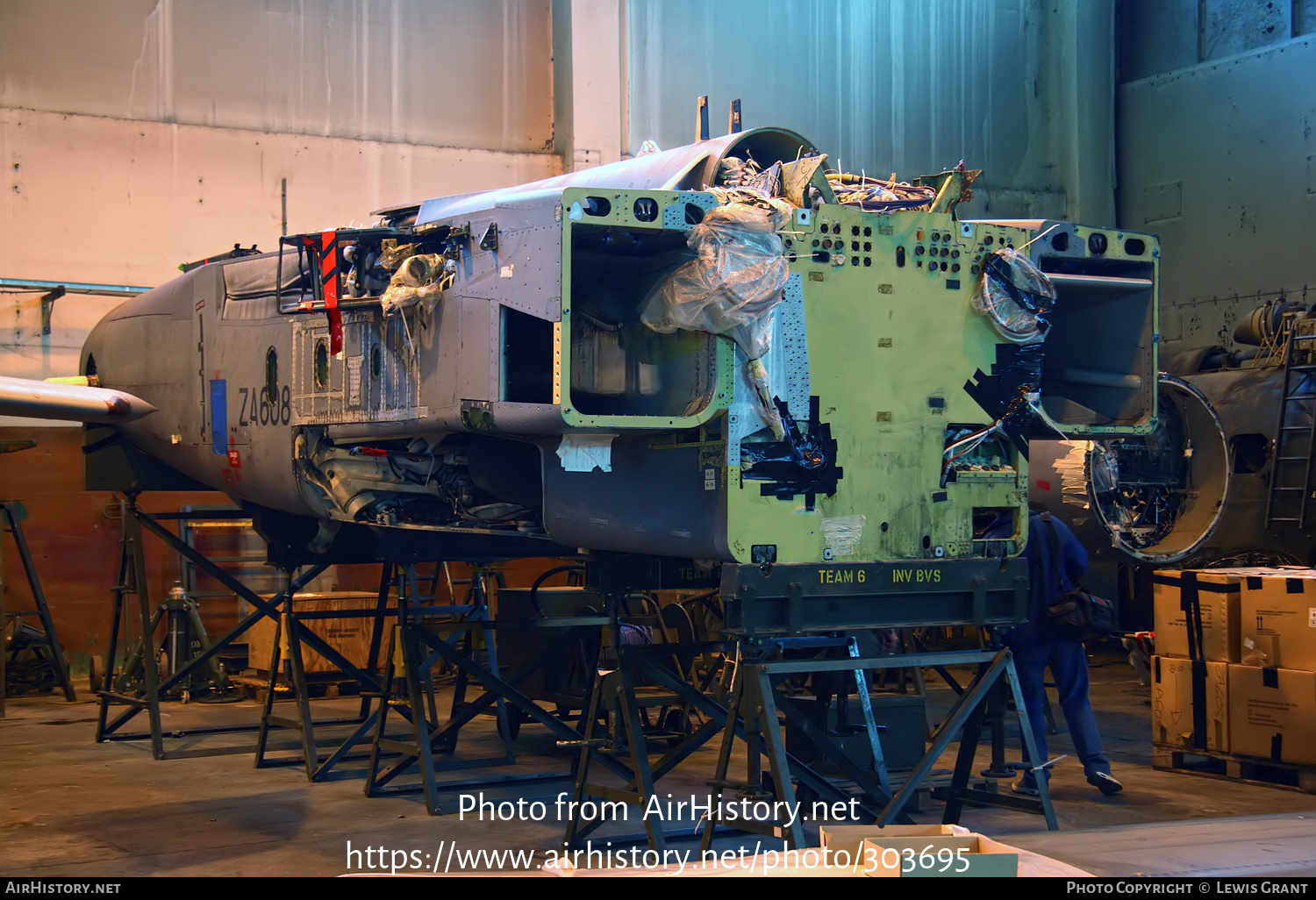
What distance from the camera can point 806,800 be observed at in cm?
845

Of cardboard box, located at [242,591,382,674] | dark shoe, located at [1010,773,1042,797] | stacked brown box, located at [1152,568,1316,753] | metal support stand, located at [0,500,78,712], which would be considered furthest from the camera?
cardboard box, located at [242,591,382,674]

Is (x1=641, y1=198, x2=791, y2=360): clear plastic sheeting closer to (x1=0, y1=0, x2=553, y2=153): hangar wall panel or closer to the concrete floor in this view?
the concrete floor

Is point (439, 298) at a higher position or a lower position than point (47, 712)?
higher

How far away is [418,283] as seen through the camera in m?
8.31

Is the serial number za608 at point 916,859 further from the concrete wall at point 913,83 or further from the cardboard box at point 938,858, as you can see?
the concrete wall at point 913,83

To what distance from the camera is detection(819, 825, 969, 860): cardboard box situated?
4.57m

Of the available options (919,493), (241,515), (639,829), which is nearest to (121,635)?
(241,515)

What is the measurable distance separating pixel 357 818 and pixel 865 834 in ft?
17.2

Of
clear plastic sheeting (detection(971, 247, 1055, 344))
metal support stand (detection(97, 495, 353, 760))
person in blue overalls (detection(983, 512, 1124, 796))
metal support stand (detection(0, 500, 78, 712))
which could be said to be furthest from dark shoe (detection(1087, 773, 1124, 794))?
metal support stand (detection(0, 500, 78, 712))

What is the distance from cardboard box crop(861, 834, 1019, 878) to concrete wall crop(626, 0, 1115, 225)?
1521cm

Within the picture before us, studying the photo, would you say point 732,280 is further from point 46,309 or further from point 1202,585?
point 46,309

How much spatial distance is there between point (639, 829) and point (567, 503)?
2.40 metres

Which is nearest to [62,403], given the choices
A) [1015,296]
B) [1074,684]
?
[1015,296]

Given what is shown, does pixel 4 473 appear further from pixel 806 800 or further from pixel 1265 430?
pixel 1265 430
